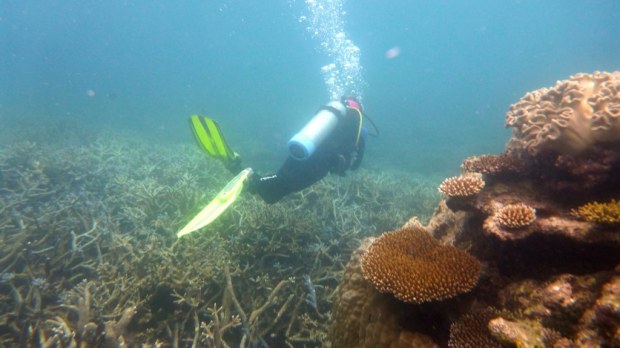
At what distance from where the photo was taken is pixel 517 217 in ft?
8.57

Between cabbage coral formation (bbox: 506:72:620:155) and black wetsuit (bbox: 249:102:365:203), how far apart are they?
3.49 meters

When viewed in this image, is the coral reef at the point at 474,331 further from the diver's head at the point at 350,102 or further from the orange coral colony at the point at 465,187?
the diver's head at the point at 350,102

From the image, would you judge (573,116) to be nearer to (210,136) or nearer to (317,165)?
(317,165)

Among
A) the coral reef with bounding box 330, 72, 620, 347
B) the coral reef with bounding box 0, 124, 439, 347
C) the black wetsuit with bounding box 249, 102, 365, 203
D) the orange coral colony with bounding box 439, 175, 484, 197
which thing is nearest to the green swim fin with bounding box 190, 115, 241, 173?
the black wetsuit with bounding box 249, 102, 365, 203

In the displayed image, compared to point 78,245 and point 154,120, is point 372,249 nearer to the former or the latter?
point 78,245

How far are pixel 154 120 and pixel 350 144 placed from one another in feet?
96.2

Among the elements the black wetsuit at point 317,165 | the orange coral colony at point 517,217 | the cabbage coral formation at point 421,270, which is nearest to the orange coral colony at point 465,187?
the orange coral colony at point 517,217

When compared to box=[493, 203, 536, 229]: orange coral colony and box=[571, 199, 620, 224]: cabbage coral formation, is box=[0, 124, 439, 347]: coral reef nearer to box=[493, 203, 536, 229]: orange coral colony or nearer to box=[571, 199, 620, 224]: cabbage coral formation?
box=[493, 203, 536, 229]: orange coral colony

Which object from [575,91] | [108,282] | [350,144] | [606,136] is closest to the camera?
[606,136]

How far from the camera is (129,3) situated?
3393 inches

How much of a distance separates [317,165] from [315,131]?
73cm

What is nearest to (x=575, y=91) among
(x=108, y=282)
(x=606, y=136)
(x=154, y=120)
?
(x=606, y=136)

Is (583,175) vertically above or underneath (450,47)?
underneath

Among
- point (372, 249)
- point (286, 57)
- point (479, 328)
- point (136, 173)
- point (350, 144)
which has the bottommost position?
point (479, 328)
